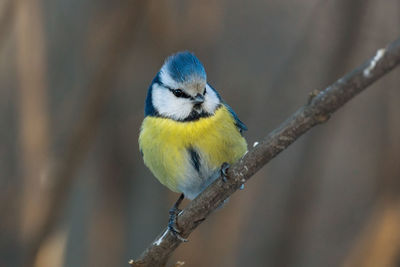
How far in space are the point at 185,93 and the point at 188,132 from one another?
173mm

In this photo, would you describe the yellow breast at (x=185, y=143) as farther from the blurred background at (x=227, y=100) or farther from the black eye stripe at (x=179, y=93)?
the blurred background at (x=227, y=100)

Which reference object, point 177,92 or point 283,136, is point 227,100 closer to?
point 177,92

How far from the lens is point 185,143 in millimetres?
1961

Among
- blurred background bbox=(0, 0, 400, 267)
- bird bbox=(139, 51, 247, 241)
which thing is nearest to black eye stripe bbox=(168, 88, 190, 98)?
bird bbox=(139, 51, 247, 241)

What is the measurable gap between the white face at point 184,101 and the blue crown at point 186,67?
21 mm

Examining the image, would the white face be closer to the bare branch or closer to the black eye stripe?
the black eye stripe

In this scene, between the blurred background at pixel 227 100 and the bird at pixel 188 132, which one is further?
the blurred background at pixel 227 100

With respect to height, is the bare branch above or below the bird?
below

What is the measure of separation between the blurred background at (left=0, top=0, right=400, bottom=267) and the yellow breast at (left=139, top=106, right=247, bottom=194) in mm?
501

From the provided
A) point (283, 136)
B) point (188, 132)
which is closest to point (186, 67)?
point (188, 132)

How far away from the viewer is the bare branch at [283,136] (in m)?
1.09

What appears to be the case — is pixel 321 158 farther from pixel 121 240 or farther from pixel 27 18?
pixel 27 18

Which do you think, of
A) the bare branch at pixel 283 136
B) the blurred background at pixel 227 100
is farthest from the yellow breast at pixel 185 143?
the blurred background at pixel 227 100

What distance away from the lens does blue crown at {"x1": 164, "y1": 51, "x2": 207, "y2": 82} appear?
2025 millimetres
